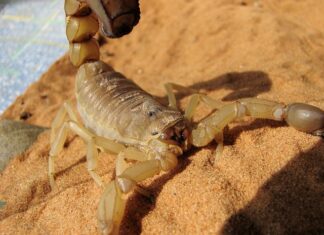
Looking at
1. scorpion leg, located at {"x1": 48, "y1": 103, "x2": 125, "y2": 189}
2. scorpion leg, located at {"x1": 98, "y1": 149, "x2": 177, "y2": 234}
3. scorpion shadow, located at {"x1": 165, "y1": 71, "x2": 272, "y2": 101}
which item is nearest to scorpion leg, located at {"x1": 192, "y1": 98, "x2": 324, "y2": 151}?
scorpion leg, located at {"x1": 98, "y1": 149, "x2": 177, "y2": 234}

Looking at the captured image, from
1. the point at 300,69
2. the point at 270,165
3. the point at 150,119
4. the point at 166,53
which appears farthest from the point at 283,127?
the point at 166,53

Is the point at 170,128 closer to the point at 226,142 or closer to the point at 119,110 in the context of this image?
the point at 226,142

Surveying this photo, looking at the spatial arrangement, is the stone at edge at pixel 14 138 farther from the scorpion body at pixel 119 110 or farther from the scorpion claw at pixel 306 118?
the scorpion claw at pixel 306 118

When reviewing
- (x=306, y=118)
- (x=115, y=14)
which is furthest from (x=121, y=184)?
(x=306, y=118)

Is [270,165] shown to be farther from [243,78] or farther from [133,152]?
[243,78]

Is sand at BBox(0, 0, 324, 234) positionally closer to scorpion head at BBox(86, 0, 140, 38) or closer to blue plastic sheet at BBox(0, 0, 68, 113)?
blue plastic sheet at BBox(0, 0, 68, 113)

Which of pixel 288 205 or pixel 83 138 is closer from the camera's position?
pixel 288 205
